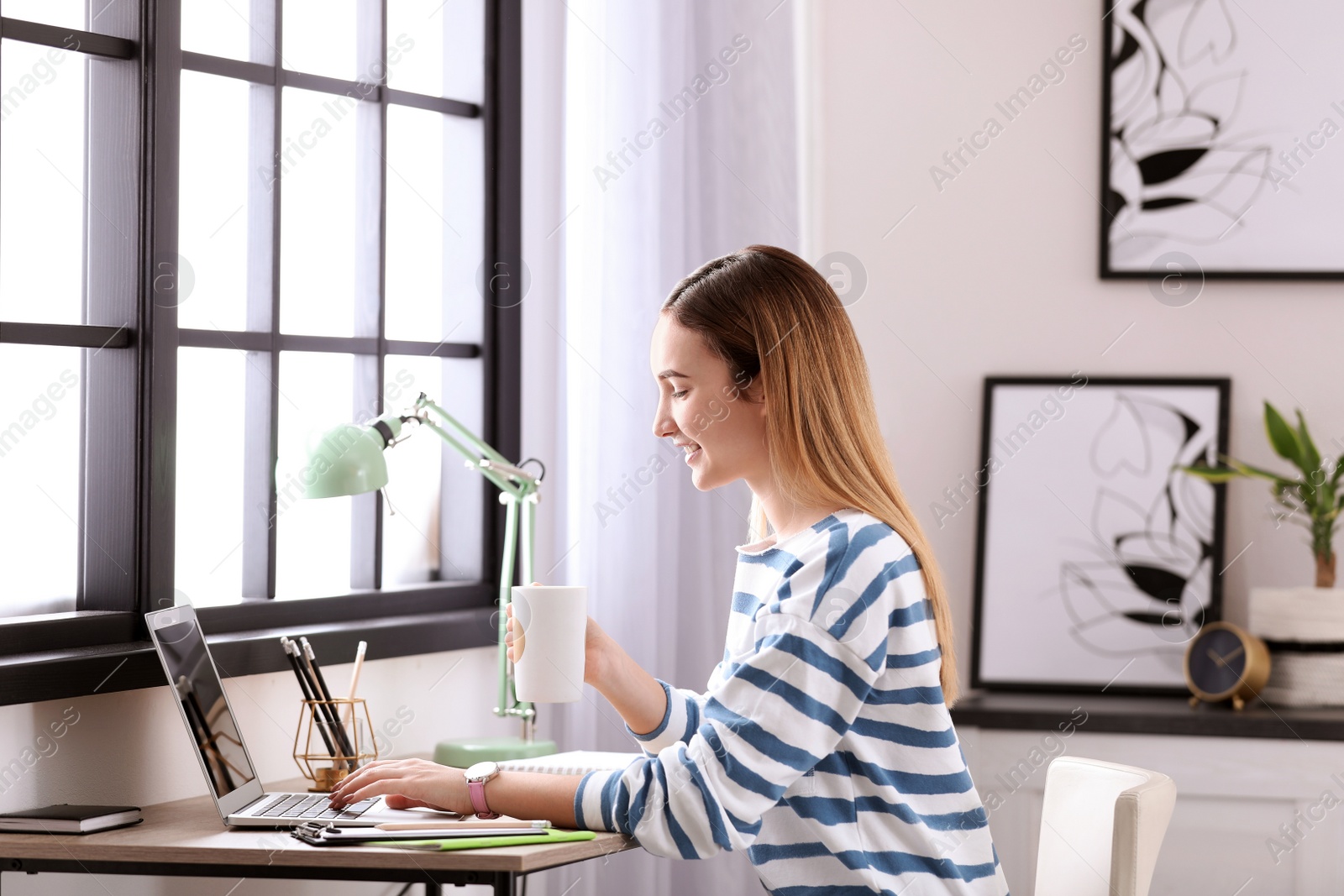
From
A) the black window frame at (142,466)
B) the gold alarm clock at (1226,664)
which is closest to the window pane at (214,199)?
the black window frame at (142,466)

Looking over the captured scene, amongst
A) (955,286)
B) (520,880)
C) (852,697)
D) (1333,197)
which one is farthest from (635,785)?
(1333,197)

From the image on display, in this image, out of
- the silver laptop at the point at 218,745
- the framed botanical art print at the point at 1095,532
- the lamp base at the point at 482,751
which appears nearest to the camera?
the silver laptop at the point at 218,745

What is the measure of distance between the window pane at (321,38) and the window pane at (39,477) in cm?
64

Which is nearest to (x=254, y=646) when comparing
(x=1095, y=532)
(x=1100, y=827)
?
(x=1100, y=827)

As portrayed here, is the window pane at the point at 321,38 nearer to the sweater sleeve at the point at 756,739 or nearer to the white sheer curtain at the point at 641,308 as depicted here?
Result: the white sheer curtain at the point at 641,308

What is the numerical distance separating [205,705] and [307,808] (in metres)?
0.19

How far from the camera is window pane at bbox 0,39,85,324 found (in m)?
1.74

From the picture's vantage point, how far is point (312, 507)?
2186 millimetres

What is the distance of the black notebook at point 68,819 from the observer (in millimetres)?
1449

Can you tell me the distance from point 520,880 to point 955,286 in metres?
1.44

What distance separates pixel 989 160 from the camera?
107 inches

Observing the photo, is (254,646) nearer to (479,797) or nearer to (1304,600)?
(479,797)

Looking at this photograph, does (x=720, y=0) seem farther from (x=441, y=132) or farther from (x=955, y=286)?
(x=955, y=286)

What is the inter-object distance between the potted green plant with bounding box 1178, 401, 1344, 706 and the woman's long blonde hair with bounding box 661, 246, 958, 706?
1200 mm
